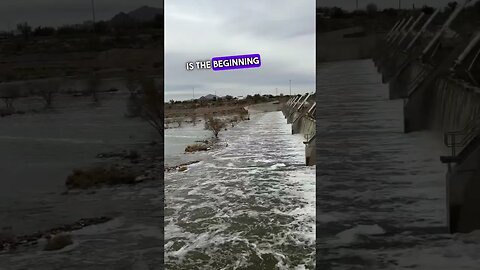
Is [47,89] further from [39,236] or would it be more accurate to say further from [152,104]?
[39,236]

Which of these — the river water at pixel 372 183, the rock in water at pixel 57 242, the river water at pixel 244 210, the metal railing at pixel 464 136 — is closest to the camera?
the metal railing at pixel 464 136

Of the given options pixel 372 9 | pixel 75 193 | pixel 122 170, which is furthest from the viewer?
pixel 122 170

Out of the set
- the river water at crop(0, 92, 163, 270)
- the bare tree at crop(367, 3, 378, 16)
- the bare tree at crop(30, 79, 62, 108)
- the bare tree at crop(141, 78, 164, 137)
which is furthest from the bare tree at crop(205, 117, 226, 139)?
the bare tree at crop(367, 3, 378, 16)

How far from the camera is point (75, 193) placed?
289cm

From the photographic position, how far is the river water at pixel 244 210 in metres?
4.84

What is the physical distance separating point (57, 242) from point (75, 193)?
1.22 ft

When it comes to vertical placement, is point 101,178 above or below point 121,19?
below

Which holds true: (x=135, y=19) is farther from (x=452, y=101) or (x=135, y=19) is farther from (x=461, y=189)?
(x=461, y=189)

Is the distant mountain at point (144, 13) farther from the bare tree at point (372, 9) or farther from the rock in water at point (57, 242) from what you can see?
the rock in water at point (57, 242)

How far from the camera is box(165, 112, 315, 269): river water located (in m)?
4.84

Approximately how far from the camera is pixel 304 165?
809 cm

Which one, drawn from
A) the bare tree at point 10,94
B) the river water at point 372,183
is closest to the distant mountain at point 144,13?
the bare tree at point 10,94

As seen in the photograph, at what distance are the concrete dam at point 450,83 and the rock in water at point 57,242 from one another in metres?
2.61

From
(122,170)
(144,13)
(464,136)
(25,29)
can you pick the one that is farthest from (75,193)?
(464,136)
